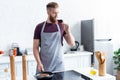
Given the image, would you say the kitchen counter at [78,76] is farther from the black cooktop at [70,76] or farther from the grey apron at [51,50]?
the grey apron at [51,50]

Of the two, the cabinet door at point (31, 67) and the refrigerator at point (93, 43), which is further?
the refrigerator at point (93, 43)

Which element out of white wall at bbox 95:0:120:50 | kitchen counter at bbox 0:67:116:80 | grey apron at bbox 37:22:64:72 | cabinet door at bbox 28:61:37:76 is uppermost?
white wall at bbox 95:0:120:50

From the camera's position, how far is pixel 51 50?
7.41ft

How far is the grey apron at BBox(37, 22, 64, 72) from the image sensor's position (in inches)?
88.4

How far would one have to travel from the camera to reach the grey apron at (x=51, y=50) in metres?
2.25

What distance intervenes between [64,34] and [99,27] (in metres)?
2.14

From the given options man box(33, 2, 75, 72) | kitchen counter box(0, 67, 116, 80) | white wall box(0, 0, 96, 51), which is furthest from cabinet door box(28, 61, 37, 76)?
kitchen counter box(0, 67, 116, 80)

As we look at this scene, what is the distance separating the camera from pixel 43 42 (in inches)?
89.4

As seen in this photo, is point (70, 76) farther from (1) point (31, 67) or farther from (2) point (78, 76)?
(1) point (31, 67)

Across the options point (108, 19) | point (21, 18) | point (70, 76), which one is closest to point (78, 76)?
point (70, 76)

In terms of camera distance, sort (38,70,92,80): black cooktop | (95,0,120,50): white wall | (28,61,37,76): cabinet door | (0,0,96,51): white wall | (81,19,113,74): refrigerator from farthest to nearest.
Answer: (95,0,120,50): white wall → (81,19,113,74): refrigerator → (0,0,96,51): white wall → (28,61,37,76): cabinet door → (38,70,92,80): black cooktop

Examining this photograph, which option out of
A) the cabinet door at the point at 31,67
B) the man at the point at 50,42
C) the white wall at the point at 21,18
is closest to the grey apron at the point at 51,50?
the man at the point at 50,42

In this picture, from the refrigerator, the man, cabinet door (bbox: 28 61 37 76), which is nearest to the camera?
the man

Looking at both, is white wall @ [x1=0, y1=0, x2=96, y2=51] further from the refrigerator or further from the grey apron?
the grey apron
